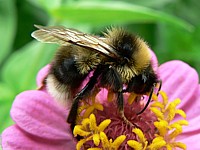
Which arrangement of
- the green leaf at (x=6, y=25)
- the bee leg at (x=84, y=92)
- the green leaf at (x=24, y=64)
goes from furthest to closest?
the green leaf at (x=6, y=25), the green leaf at (x=24, y=64), the bee leg at (x=84, y=92)

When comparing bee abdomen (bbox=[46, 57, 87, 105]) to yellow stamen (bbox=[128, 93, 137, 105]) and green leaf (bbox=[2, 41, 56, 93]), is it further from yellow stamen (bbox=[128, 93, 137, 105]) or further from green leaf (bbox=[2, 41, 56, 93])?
green leaf (bbox=[2, 41, 56, 93])

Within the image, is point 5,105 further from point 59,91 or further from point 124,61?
point 124,61

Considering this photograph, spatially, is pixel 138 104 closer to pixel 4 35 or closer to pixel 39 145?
pixel 39 145

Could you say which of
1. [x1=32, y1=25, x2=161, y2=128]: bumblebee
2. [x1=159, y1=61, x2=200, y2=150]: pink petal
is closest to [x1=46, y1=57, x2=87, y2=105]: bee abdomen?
[x1=32, y1=25, x2=161, y2=128]: bumblebee

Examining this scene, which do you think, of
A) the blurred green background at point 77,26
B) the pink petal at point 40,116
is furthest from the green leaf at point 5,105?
the pink petal at point 40,116

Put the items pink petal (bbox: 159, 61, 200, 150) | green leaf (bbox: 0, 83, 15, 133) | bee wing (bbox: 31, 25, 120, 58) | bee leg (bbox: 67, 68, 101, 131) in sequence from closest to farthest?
bee wing (bbox: 31, 25, 120, 58) → bee leg (bbox: 67, 68, 101, 131) → pink petal (bbox: 159, 61, 200, 150) → green leaf (bbox: 0, 83, 15, 133)

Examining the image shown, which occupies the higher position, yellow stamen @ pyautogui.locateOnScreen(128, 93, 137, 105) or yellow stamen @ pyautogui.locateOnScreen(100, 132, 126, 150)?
yellow stamen @ pyautogui.locateOnScreen(128, 93, 137, 105)

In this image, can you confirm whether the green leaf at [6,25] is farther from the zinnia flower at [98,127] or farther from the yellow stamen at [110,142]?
the yellow stamen at [110,142]
